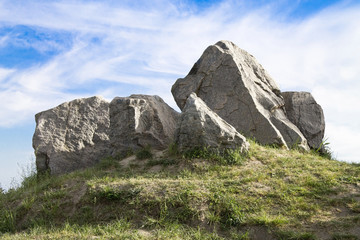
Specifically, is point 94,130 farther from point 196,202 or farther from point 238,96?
point 196,202

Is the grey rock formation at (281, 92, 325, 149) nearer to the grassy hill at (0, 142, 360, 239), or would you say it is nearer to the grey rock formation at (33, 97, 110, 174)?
the grassy hill at (0, 142, 360, 239)

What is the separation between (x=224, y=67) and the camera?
45.1 ft

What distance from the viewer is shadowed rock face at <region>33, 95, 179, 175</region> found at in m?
12.4

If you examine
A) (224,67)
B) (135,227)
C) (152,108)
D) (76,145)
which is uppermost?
(224,67)

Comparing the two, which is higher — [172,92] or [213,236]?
[172,92]

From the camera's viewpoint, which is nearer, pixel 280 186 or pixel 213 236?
pixel 213 236

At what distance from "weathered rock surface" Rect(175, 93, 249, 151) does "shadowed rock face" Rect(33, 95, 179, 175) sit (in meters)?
2.12

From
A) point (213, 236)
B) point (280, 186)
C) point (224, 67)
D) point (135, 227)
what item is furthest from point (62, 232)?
point (224, 67)

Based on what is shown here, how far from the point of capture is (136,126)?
12.4 meters

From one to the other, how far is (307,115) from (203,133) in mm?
6835

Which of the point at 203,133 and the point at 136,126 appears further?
the point at 136,126

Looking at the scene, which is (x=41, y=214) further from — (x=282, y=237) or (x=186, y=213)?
(x=282, y=237)

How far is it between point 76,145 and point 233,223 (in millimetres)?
7338

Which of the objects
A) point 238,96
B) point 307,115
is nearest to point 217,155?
point 238,96
